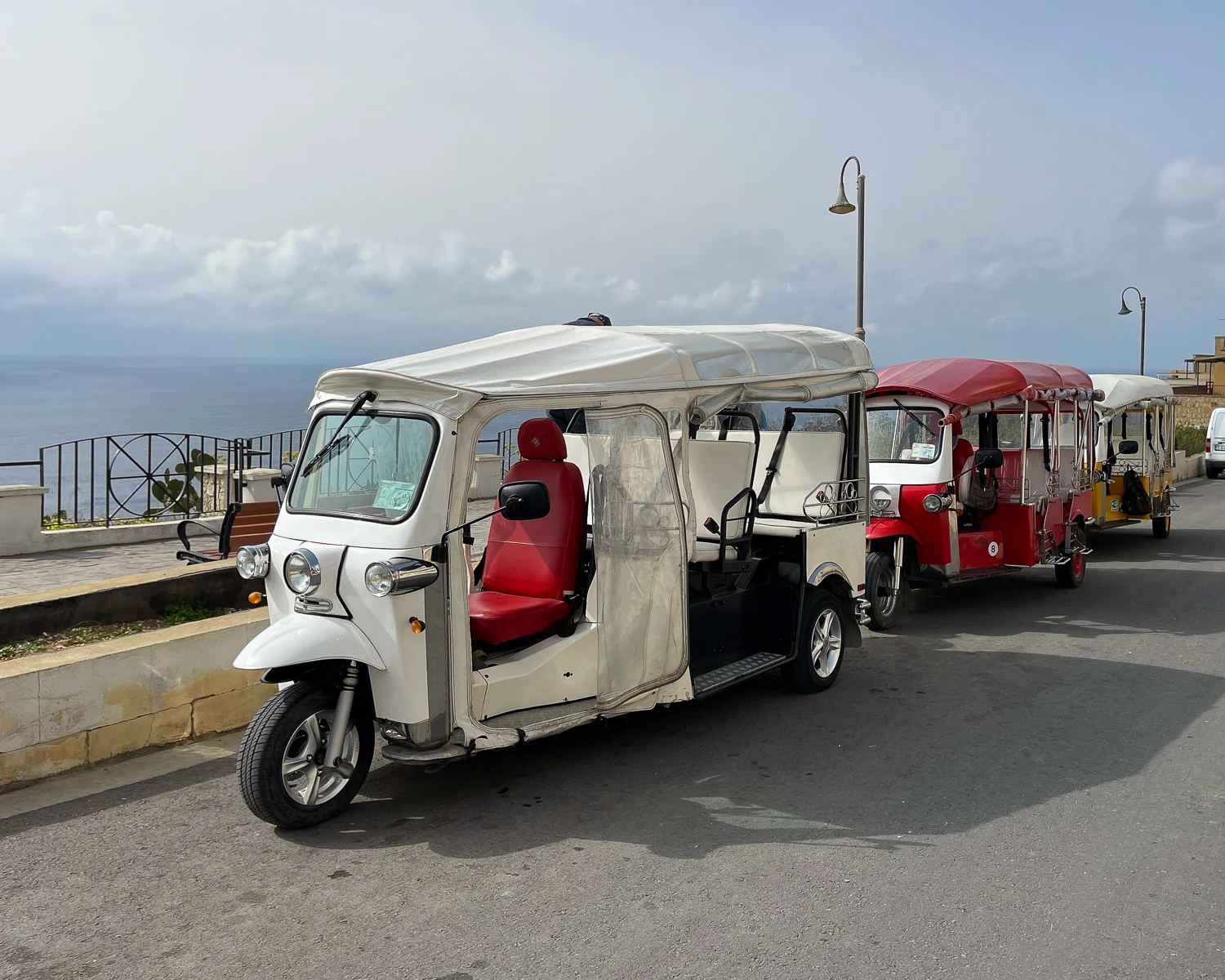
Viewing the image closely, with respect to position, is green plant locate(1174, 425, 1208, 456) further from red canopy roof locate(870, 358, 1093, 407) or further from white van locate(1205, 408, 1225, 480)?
red canopy roof locate(870, 358, 1093, 407)

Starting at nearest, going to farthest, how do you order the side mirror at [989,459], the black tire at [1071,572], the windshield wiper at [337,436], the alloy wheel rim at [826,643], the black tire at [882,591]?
the windshield wiper at [337,436], the alloy wheel rim at [826,643], the black tire at [882,591], the side mirror at [989,459], the black tire at [1071,572]

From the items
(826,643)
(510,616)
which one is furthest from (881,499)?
(510,616)

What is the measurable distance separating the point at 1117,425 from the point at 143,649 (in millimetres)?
15554

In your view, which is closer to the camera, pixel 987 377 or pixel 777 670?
pixel 777 670

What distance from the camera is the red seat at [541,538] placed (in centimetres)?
629

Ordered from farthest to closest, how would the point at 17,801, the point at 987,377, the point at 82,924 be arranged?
the point at 987,377 < the point at 17,801 < the point at 82,924

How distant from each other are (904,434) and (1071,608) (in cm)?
263

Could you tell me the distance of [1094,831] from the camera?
5273 millimetres

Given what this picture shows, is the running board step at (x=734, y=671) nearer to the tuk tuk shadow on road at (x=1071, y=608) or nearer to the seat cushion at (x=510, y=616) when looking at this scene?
the seat cushion at (x=510, y=616)

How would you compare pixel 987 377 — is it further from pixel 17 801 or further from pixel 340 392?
pixel 17 801

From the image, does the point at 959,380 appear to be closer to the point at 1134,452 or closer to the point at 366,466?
the point at 1134,452

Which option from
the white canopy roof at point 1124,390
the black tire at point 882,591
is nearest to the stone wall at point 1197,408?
the white canopy roof at point 1124,390

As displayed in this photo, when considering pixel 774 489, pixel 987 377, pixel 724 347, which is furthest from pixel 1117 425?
pixel 724 347

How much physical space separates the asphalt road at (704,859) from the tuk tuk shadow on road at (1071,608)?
278cm
